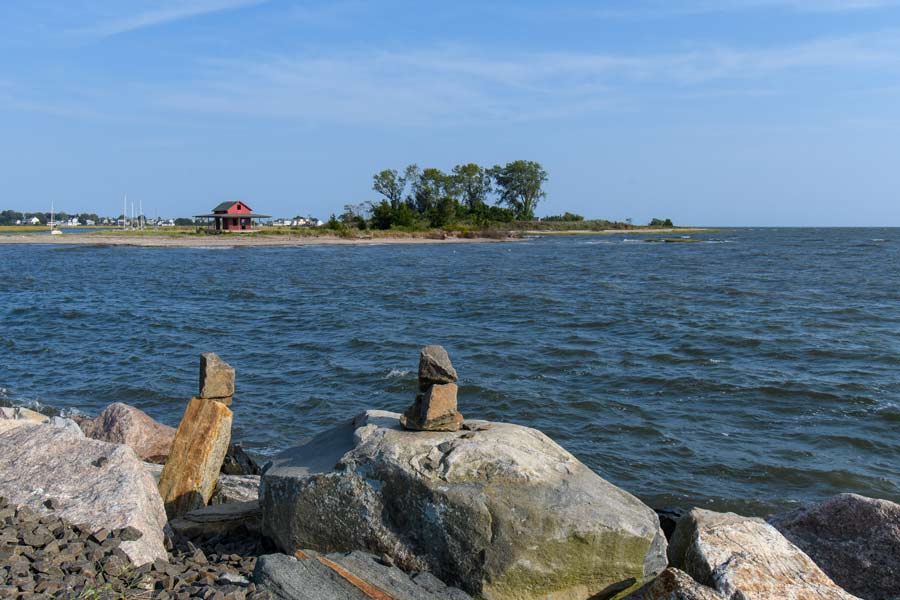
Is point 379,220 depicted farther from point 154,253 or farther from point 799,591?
point 799,591

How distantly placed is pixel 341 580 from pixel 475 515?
3.58 ft

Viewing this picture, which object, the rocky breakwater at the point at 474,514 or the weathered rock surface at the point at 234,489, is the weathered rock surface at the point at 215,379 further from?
the rocky breakwater at the point at 474,514

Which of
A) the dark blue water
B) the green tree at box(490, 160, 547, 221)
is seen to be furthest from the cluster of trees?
the dark blue water

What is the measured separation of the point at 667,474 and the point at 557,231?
137749 mm

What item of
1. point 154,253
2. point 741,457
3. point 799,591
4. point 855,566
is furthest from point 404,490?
point 154,253

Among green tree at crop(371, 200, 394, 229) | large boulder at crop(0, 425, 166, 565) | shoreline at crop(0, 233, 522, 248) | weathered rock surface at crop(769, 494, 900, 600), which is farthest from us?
green tree at crop(371, 200, 394, 229)

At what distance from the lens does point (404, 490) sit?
18.8 feet

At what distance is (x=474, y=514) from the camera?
549 cm

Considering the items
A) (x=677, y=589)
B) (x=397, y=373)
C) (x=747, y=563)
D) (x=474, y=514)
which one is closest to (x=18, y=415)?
(x=397, y=373)

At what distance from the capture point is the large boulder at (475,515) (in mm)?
5426

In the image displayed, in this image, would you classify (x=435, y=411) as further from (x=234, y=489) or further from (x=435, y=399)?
Answer: (x=234, y=489)

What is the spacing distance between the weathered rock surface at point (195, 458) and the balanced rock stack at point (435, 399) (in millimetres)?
2359

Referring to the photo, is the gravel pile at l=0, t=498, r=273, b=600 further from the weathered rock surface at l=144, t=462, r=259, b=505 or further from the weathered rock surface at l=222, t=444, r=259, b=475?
the weathered rock surface at l=222, t=444, r=259, b=475

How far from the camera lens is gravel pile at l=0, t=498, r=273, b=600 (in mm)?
4930
